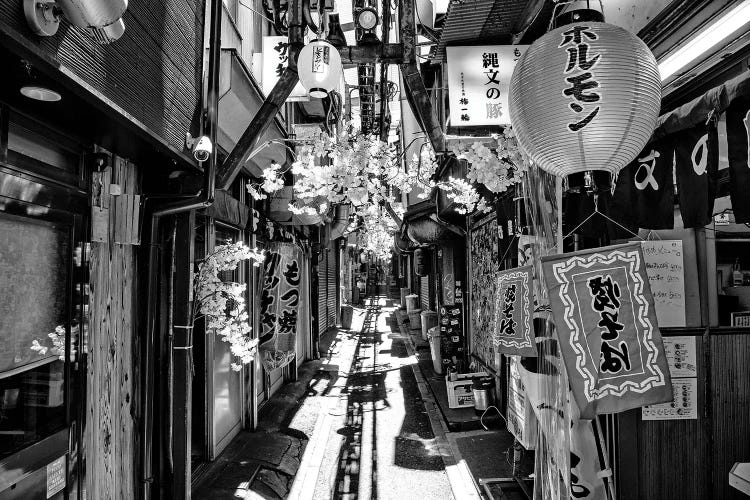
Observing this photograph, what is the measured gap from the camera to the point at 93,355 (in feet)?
15.7

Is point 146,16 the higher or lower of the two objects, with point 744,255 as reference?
higher

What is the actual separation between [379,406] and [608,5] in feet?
37.4

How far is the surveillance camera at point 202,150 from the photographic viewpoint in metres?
6.15

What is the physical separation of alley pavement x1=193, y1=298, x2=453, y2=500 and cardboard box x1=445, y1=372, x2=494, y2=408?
97 centimetres

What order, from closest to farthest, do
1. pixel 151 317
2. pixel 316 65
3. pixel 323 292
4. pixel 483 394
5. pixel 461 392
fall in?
pixel 151 317
pixel 316 65
pixel 483 394
pixel 461 392
pixel 323 292

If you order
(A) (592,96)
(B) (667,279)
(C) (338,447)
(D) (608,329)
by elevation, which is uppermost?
(A) (592,96)

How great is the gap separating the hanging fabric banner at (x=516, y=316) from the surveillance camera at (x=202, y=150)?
5.09 metres

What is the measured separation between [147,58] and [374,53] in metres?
3.29

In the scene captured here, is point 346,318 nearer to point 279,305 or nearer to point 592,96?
point 279,305

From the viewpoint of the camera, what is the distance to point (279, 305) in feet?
35.0

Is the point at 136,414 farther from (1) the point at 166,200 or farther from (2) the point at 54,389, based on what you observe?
(1) the point at 166,200

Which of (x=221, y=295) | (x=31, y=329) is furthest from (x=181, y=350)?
(x=31, y=329)

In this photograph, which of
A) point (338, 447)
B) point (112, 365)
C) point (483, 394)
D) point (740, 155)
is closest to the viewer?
point (740, 155)

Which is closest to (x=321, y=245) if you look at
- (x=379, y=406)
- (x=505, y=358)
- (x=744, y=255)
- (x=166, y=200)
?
(x=379, y=406)
